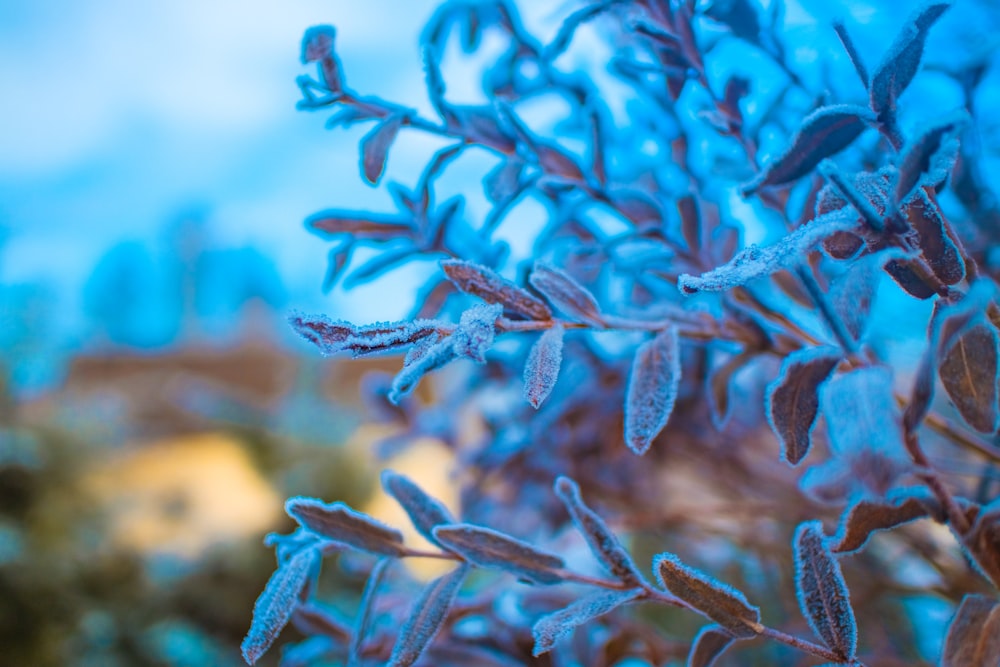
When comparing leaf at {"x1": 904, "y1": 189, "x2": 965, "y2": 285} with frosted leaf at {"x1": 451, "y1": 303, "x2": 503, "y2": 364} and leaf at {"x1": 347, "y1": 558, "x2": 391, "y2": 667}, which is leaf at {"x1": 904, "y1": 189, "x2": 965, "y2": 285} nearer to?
frosted leaf at {"x1": 451, "y1": 303, "x2": 503, "y2": 364}

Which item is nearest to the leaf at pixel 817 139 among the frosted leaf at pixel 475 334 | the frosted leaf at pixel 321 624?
the frosted leaf at pixel 475 334

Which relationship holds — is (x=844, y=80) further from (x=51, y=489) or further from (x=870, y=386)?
(x=51, y=489)

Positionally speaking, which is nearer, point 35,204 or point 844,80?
point 844,80

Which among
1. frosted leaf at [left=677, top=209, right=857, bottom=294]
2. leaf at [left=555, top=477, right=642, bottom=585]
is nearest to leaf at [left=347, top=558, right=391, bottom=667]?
leaf at [left=555, top=477, right=642, bottom=585]

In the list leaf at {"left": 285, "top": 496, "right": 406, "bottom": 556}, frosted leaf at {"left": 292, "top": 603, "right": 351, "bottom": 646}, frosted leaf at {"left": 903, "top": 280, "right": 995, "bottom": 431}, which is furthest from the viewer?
frosted leaf at {"left": 292, "top": 603, "right": 351, "bottom": 646}

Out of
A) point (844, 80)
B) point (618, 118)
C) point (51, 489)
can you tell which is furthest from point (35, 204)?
point (844, 80)

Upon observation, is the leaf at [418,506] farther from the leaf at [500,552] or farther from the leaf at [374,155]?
the leaf at [374,155]

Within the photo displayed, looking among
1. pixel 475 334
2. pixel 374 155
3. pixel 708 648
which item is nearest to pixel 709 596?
pixel 708 648

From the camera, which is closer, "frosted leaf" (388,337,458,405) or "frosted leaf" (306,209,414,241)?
"frosted leaf" (388,337,458,405)
